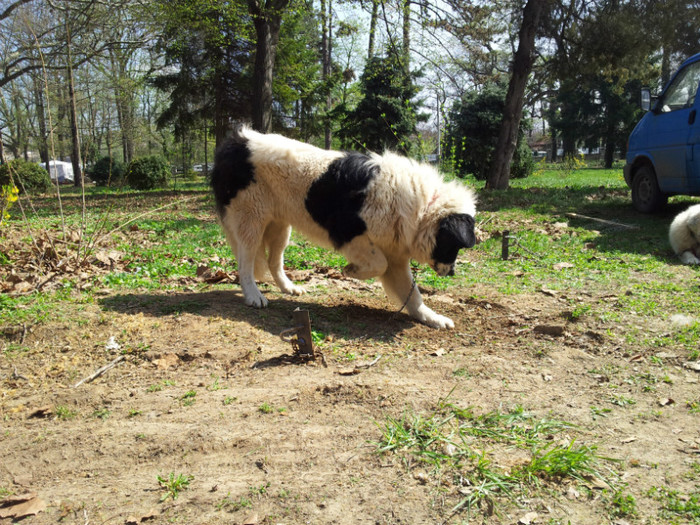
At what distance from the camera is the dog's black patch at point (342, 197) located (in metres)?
4.89

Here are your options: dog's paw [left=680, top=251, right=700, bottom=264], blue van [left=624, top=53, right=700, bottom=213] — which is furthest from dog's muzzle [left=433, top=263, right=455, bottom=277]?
blue van [left=624, top=53, right=700, bottom=213]

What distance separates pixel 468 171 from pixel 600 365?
18445mm

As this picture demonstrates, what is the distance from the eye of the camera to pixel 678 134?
30.5ft

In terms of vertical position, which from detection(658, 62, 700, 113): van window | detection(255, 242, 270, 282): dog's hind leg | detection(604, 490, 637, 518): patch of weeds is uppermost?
detection(658, 62, 700, 113): van window

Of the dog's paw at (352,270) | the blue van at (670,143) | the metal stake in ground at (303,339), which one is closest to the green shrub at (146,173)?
the blue van at (670,143)

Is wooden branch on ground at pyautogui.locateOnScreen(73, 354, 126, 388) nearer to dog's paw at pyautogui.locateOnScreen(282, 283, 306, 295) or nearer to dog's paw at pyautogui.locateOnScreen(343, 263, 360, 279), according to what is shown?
dog's paw at pyautogui.locateOnScreen(343, 263, 360, 279)

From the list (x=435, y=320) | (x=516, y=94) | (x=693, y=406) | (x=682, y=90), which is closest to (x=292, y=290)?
(x=435, y=320)

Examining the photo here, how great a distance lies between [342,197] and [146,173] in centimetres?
1783

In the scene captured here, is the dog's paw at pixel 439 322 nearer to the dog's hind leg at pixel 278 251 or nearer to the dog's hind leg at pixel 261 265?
the dog's hind leg at pixel 278 251

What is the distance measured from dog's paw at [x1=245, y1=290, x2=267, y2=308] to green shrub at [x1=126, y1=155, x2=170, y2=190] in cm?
1694

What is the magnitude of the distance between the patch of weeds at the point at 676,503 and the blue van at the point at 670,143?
Answer: 329 inches

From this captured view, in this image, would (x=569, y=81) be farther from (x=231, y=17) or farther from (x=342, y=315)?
(x=342, y=315)

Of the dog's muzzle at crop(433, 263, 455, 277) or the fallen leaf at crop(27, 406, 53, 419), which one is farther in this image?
the dog's muzzle at crop(433, 263, 455, 277)

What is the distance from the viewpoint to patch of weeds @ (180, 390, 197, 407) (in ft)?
11.3
